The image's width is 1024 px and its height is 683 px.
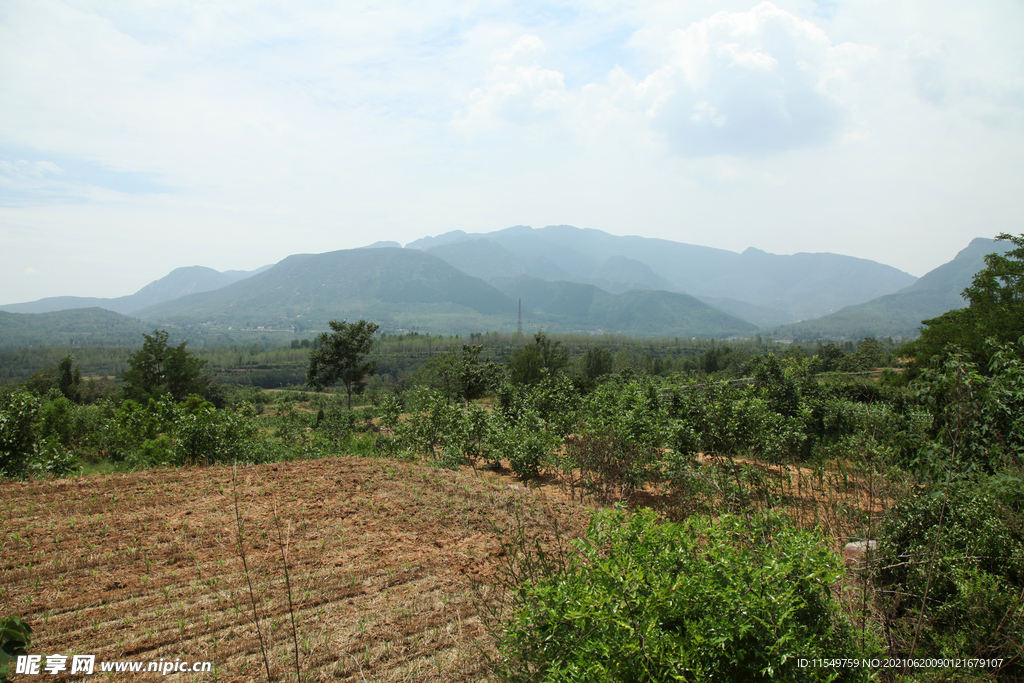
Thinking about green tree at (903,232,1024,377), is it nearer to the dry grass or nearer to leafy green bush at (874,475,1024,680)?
leafy green bush at (874,475,1024,680)

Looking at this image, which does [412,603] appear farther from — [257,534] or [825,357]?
[825,357]

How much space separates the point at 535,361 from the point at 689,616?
18.6m

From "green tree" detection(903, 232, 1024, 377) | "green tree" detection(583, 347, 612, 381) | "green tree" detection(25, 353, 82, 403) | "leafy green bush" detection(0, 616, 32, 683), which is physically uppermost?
"green tree" detection(903, 232, 1024, 377)

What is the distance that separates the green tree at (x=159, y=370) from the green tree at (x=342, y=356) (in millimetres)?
6973

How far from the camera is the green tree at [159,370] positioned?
81.1ft

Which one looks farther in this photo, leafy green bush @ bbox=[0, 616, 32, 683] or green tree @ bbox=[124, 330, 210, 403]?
green tree @ bbox=[124, 330, 210, 403]

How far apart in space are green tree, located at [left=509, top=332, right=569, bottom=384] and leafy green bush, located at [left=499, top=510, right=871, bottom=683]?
58.0ft

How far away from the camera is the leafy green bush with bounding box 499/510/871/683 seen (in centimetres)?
224

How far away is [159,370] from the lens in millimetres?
25516

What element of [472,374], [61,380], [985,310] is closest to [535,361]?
[472,374]

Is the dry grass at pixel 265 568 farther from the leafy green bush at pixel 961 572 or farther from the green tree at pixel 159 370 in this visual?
the green tree at pixel 159 370

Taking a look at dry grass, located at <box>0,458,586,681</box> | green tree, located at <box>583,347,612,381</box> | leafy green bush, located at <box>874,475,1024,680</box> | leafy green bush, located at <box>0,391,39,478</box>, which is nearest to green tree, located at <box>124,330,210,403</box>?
leafy green bush, located at <box>0,391,39,478</box>

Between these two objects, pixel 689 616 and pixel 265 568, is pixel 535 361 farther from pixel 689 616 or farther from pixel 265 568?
pixel 689 616

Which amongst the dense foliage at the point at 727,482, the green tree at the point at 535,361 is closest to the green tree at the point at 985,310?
the dense foliage at the point at 727,482
